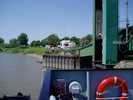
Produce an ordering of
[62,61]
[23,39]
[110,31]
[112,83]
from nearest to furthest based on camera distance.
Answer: [112,83] < [110,31] < [62,61] < [23,39]

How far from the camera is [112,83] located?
4605 millimetres

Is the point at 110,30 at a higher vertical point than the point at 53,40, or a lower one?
lower

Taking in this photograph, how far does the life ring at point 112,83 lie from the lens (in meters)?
4.59

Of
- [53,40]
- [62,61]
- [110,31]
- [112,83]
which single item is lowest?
[112,83]

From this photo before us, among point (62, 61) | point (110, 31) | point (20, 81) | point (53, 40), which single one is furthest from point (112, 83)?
point (53, 40)

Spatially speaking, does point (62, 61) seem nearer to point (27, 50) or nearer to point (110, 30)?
point (110, 30)

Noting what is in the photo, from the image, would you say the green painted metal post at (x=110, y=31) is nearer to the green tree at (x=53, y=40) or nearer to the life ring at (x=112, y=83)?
the life ring at (x=112, y=83)

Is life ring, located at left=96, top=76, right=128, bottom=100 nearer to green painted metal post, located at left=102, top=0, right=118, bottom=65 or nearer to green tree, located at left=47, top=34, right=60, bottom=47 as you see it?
green painted metal post, located at left=102, top=0, right=118, bottom=65

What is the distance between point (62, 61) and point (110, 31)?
77.6 ft

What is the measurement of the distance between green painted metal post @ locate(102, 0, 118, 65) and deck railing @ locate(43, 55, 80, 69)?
14163mm

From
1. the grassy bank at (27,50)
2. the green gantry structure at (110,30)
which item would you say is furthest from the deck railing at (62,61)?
the grassy bank at (27,50)

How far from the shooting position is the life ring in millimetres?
4590

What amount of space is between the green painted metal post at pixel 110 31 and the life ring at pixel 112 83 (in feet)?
46.4

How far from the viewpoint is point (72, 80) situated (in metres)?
4.91
